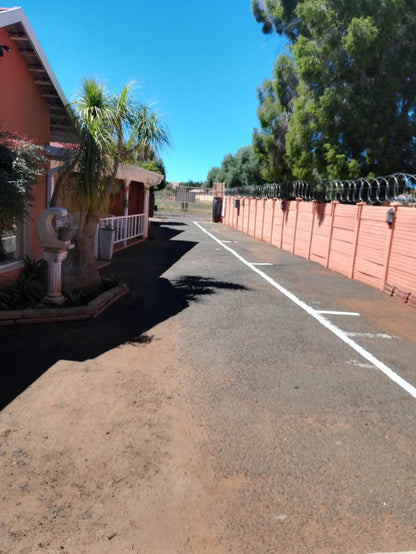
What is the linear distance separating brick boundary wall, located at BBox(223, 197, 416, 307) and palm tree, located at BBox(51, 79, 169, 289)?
5.37 m

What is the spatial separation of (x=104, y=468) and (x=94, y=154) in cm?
535

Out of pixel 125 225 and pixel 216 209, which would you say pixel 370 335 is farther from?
pixel 216 209

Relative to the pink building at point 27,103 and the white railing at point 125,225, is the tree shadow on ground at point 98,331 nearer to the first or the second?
the pink building at point 27,103

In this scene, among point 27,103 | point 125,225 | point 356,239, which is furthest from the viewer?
point 125,225

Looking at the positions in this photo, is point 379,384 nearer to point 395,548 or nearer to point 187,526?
point 395,548

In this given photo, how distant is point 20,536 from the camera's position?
239 cm

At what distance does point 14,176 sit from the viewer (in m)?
5.30

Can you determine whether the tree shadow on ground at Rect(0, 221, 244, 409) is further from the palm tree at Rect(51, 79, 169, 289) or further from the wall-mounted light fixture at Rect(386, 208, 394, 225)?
the wall-mounted light fixture at Rect(386, 208, 394, 225)

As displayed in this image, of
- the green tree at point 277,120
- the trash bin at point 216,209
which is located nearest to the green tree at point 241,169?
the trash bin at point 216,209

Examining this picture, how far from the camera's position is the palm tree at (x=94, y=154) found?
711 centimetres

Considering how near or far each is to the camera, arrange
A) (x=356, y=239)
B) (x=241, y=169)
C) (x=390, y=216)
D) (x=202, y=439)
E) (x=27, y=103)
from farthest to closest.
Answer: (x=241, y=169)
(x=356, y=239)
(x=390, y=216)
(x=27, y=103)
(x=202, y=439)

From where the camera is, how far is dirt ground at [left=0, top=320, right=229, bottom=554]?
2.44m

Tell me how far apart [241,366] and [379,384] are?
60.1 inches

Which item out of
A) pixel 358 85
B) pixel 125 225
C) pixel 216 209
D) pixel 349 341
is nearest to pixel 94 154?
pixel 349 341
